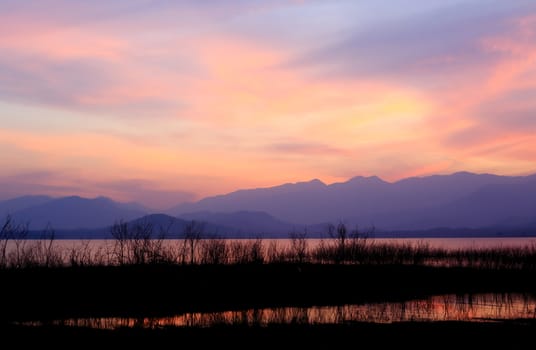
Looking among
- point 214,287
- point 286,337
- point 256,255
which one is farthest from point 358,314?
point 256,255

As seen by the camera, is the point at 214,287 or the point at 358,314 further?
the point at 214,287

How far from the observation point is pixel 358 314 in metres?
23.1

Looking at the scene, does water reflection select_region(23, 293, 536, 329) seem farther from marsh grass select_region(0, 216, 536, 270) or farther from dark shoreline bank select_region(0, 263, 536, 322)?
marsh grass select_region(0, 216, 536, 270)

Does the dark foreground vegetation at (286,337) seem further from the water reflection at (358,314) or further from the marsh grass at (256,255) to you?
the marsh grass at (256,255)

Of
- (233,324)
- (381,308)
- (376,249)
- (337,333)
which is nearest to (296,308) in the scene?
(381,308)

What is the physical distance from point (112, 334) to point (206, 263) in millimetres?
20853

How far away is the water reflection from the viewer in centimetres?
1997

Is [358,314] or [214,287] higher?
[214,287]

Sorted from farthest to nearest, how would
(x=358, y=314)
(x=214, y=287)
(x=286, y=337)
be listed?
(x=214, y=287) → (x=358, y=314) → (x=286, y=337)

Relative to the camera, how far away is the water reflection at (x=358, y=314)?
20.0 meters

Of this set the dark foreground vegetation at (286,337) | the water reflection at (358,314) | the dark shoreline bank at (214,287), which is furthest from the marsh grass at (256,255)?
the dark foreground vegetation at (286,337)

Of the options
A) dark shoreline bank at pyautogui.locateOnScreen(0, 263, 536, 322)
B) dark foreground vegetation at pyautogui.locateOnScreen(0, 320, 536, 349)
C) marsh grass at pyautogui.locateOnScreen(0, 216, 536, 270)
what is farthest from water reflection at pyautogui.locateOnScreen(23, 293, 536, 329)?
marsh grass at pyautogui.locateOnScreen(0, 216, 536, 270)

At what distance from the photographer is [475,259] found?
47156mm

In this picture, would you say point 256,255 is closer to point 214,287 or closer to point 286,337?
point 214,287
